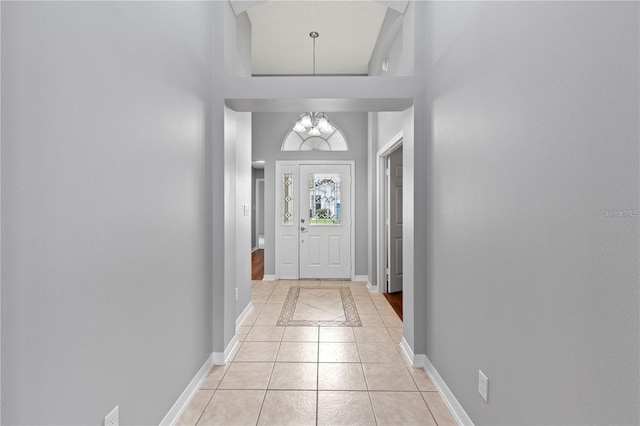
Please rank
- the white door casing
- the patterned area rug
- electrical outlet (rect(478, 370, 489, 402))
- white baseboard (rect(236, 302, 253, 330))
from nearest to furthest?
1. electrical outlet (rect(478, 370, 489, 402))
2. white baseboard (rect(236, 302, 253, 330))
3. the patterned area rug
4. the white door casing

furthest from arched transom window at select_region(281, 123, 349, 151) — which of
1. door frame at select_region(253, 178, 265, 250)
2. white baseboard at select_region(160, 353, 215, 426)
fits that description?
door frame at select_region(253, 178, 265, 250)

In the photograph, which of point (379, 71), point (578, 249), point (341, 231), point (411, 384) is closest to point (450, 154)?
point (578, 249)

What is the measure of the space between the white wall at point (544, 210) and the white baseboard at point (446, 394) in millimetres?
69

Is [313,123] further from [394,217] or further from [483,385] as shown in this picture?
[483,385]

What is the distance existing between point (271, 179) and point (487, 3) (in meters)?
4.25

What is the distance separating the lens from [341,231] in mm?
5418

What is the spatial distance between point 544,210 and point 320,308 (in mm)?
3120

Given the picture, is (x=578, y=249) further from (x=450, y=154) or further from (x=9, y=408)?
(x=9, y=408)

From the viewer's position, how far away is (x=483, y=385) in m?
1.55

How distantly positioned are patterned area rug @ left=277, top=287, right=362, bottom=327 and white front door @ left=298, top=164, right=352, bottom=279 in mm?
608

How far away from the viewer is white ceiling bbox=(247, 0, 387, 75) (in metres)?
3.45

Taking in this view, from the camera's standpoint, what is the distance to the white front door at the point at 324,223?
17.7 feet

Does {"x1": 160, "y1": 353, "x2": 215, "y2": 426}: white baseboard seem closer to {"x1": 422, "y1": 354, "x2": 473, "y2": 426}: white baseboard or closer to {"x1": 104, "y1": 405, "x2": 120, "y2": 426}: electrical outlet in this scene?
{"x1": 104, "y1": 405, "x2": 120, "y2": 426}: electrical outlet

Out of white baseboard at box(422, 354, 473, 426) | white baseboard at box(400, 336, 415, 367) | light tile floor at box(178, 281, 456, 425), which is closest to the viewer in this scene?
white baseboard at box(422, 354, 473, 426)
